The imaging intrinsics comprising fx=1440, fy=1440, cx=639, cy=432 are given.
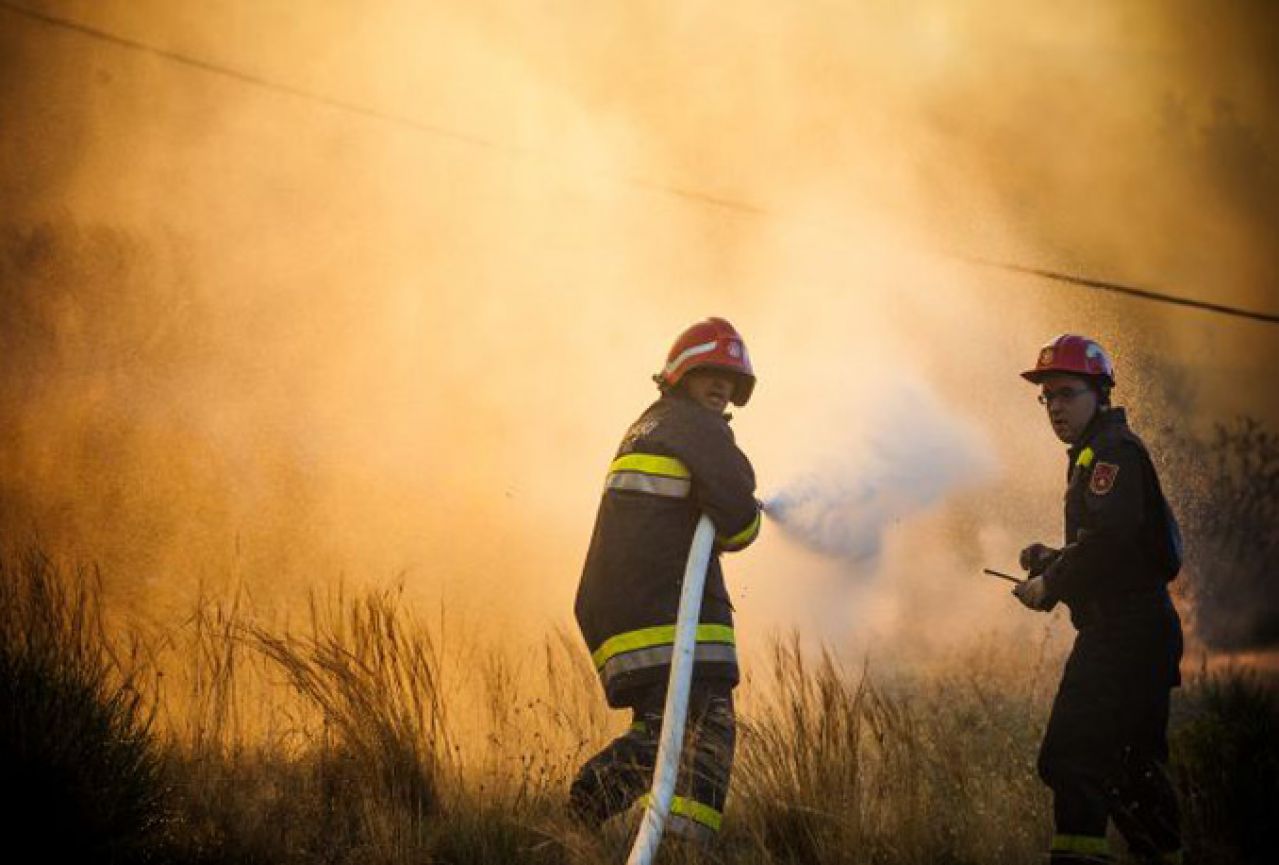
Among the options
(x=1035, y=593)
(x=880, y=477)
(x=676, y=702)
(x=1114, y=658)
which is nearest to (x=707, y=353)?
(x=676, y=702)

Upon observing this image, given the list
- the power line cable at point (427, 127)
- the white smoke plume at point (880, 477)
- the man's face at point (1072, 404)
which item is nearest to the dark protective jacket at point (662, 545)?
the white smoke plume at point (880, 477)

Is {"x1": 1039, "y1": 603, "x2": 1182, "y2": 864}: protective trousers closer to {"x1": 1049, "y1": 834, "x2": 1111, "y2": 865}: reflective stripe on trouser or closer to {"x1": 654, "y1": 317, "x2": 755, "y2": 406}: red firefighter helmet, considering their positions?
{"x1": 1049, "y1": 834, "x2": 1111, "y2": 865}: reflective stripe on trouser

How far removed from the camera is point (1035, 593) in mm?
5027

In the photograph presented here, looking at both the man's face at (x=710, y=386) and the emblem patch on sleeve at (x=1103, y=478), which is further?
the man's face at (x=710, y=386)

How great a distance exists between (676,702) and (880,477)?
4325 mm

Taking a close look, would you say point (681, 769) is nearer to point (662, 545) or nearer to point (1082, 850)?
point (662, 545)

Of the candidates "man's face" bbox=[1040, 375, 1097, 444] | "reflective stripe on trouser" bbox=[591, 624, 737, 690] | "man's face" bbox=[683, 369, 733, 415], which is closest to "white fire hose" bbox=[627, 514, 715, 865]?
"reflective stripe on trouser" bbox=[591, 624, 737, 690]

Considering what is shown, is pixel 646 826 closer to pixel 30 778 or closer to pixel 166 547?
pixel 30 778

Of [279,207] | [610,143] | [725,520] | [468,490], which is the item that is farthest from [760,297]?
[725,520]

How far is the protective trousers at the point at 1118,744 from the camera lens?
183 inches

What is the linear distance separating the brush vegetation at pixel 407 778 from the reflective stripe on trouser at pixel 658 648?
462mm

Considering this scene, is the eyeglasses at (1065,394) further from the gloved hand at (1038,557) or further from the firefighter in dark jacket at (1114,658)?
the gloved hand at (1038,557)

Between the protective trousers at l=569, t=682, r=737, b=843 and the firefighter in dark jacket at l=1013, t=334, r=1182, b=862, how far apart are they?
3.54 feet

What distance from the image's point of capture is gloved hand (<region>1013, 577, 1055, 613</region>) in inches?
196
